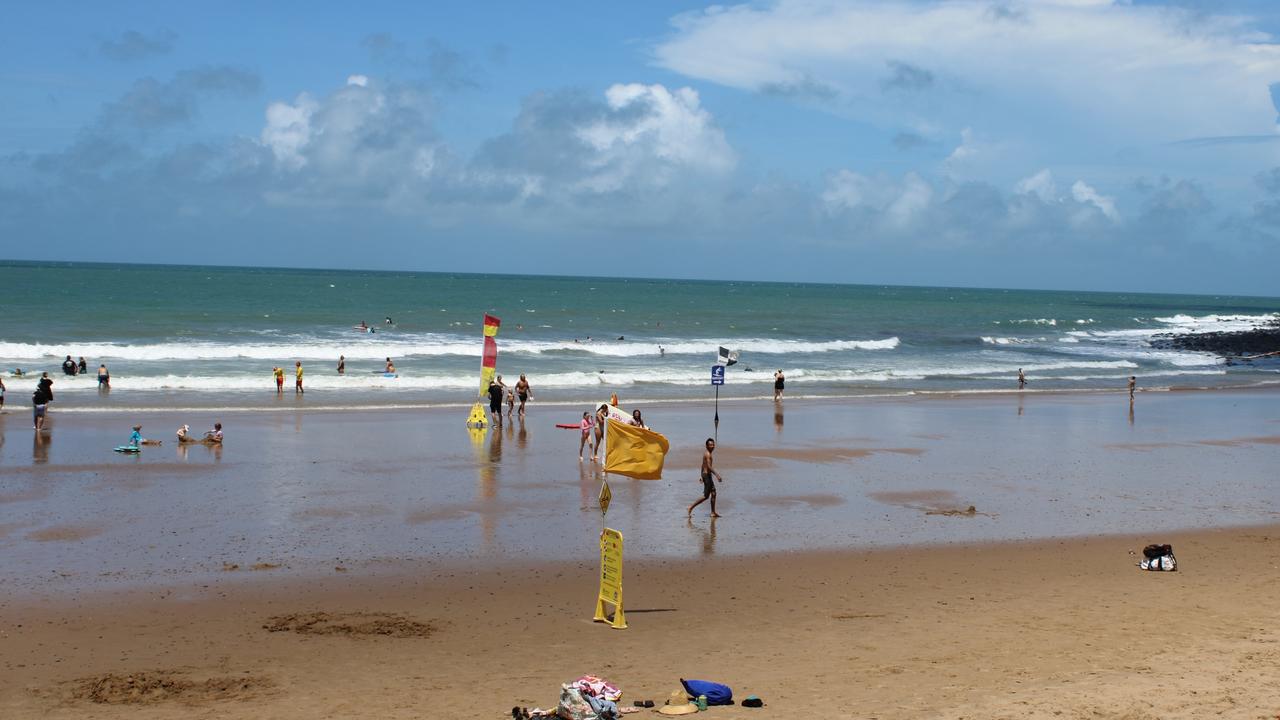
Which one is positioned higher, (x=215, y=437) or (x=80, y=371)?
(x=80, y=371)

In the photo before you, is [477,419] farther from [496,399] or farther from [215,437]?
[215,437]

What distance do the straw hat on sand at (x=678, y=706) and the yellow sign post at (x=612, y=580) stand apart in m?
2.34

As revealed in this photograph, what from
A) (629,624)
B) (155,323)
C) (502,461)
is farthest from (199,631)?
(155,323)

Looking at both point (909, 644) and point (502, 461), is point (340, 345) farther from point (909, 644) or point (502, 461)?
point (909, 644)

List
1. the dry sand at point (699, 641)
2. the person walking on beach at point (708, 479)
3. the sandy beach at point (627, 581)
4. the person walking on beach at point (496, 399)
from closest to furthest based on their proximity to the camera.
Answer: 1. the dry sand at point (699, 641)
2. the sandy beach at point (627, 581)
3. the person walking on beach at point (708, 479)
4. the person walking on beach at point (496, 399)

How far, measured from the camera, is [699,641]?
11.1 metres

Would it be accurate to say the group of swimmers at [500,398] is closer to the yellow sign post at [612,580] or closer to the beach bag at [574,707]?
the yellow sign post at [612,580]

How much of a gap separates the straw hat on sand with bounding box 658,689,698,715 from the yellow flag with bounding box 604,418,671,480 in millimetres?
3416

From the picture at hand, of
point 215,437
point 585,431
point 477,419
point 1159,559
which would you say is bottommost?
point 1159,559

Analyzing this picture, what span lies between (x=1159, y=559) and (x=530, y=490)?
1008 cm

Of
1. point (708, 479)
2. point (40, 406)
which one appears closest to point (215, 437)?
point (40, 406)

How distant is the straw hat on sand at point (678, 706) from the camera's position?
8930 millimetres

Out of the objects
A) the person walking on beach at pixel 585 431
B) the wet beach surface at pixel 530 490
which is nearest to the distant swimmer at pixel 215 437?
the wet beach surface at pixel 530 490

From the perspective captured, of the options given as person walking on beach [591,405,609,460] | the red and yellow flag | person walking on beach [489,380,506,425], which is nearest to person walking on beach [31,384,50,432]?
the red and yellow flag
